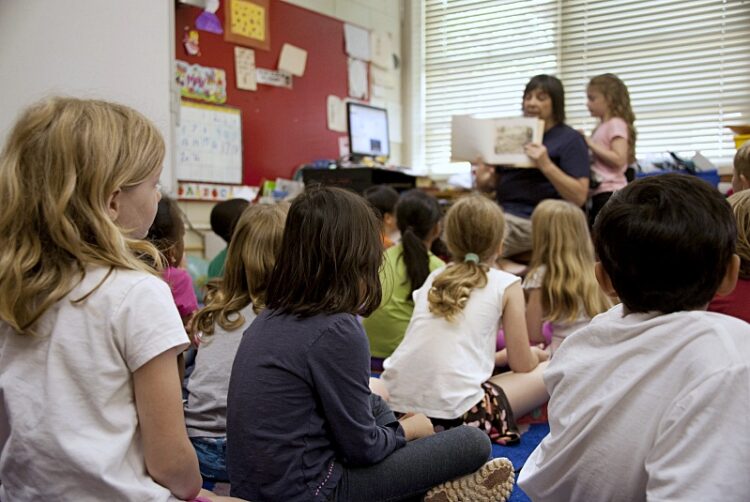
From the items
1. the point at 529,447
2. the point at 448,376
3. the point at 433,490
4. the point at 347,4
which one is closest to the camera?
the point at 433,490

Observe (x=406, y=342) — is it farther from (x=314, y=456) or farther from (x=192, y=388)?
(x=314, y=456)

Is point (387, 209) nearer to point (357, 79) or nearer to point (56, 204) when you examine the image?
point (357, 79)

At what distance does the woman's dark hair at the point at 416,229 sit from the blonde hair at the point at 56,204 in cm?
153

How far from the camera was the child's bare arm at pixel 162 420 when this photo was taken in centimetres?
87

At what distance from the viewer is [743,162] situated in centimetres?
182

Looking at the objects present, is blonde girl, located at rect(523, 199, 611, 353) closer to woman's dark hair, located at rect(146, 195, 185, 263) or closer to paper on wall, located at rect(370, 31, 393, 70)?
A: woman's dark hair, located at rect(146, 195, 185, 263)

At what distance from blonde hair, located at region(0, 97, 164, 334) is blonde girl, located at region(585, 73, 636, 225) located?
2768 mm

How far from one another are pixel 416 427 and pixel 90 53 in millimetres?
2172

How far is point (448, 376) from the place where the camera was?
5.85ft

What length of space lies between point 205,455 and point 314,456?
0.51 metres

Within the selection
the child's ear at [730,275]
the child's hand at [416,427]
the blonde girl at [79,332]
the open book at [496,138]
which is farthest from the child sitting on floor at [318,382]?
the open book at [496,138]

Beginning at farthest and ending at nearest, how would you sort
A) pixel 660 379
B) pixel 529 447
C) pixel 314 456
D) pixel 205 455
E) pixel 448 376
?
pixel 529 447 → pixel 448 376 → pixel 205 455 → pixel 314 456 → pixel 660 379

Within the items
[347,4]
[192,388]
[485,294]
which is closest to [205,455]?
[192,388]

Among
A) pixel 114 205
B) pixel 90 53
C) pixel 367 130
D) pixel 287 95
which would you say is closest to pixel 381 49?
pixel 367 130
